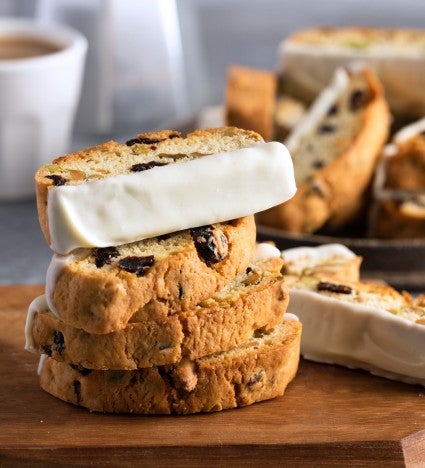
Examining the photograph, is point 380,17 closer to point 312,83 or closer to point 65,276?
point 312,83

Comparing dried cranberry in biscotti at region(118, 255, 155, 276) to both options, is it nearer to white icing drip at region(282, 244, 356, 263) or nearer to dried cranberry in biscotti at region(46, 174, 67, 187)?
dried cranberry in biscotti at region(46, 174, 67, 187)

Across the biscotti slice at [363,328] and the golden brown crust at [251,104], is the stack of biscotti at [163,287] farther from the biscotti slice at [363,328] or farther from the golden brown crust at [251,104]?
the golden brown crust at [251,104]

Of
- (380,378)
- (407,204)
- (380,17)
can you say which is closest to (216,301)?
(380,378)

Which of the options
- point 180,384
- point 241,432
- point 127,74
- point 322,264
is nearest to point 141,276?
point 180,384

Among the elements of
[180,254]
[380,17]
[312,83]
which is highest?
[180,254]

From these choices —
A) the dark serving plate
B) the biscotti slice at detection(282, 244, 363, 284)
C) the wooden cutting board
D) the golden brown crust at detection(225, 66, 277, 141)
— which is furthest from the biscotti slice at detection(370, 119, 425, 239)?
the wooden cutting board

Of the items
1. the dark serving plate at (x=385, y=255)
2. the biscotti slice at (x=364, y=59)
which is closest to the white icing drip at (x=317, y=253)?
the dark serving plate at (x=385, y=255)
